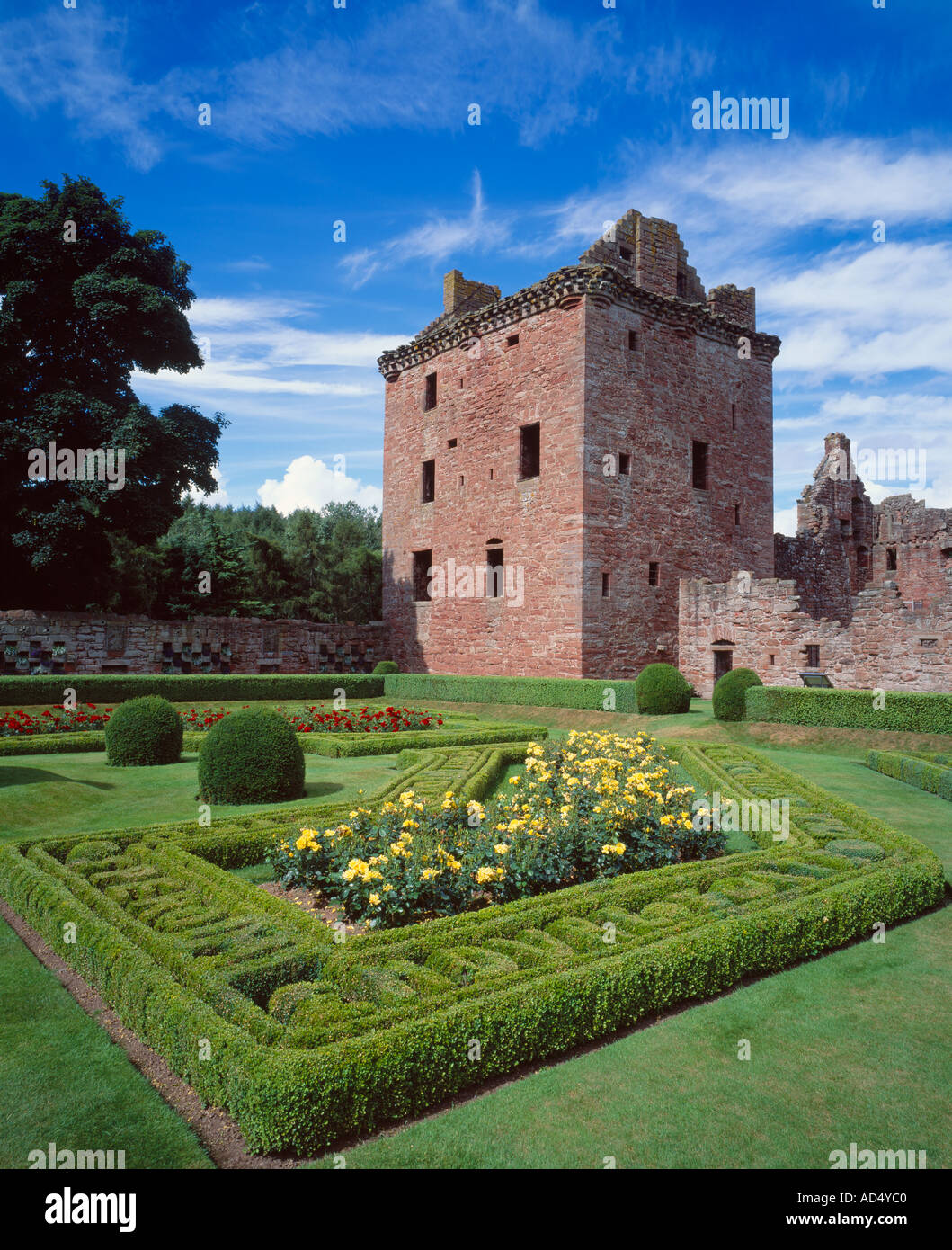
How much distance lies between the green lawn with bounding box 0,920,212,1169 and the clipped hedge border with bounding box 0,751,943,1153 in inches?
8.5

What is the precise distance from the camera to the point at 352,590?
4212cm

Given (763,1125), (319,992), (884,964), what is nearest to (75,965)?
(319,992)

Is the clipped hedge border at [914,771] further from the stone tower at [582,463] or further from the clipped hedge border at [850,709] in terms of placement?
the stone tower at [582,463]

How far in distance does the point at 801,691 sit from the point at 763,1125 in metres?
13.8

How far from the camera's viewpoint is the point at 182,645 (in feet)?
80.8

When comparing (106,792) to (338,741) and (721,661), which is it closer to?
(338,741)

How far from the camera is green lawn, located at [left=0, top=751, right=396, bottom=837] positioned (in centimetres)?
909

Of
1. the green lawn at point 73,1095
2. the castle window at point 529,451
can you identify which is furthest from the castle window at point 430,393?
the green lawn at point 73,1095

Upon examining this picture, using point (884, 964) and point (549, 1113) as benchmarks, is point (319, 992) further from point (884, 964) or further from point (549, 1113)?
point (884, 964)

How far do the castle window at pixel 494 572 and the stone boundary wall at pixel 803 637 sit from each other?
18.4 ft

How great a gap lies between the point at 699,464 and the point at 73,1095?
25250 mm

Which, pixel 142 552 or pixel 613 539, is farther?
pixel 142 552

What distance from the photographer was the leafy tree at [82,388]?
23094 millimetres

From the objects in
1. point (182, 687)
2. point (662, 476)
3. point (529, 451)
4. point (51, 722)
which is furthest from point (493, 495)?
point (51, 722)
